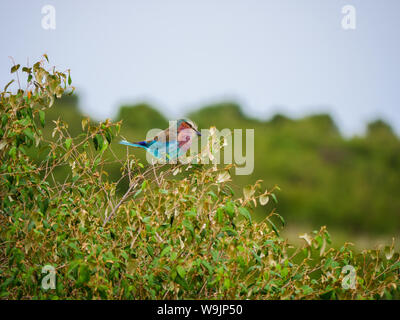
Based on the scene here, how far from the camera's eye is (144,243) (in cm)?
298

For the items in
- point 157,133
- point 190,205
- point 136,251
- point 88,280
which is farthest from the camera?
point 157,133

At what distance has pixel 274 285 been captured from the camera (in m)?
2.88

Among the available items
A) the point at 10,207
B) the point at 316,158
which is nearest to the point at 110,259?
the point at 10,207

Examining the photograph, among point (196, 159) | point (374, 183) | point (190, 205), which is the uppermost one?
point (196, 159)

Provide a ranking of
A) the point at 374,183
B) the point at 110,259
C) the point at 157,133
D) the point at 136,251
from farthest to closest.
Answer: the point at 374,183, the point at 157,133, the point at 136,251, the point at 110,259

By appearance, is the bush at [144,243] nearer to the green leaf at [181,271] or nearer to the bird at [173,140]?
the green leaf at [181,271]

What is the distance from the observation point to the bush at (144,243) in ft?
9.11

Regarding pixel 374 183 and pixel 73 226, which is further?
pixel 374 183

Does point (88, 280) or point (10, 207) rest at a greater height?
point (10, 207)

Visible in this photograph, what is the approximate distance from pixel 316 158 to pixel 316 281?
34054mm

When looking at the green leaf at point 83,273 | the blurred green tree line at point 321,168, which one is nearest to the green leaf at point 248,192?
the green leaf at point 83,273

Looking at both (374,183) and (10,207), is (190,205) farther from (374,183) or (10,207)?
(374,183)

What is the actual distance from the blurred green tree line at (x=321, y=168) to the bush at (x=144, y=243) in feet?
Result: 82.0

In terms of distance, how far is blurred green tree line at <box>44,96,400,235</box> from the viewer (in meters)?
32.2
